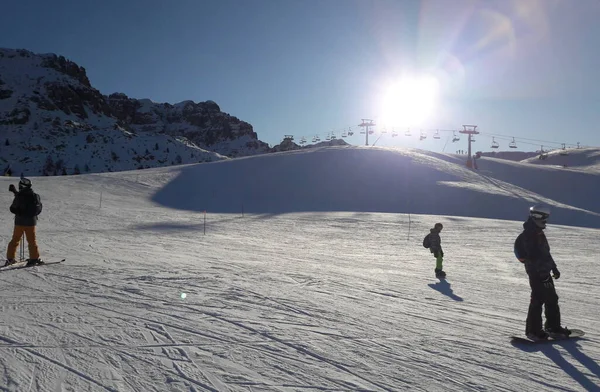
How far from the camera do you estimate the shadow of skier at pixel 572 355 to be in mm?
4188

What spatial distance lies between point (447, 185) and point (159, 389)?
39.4m

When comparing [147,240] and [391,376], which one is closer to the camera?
[391,376]

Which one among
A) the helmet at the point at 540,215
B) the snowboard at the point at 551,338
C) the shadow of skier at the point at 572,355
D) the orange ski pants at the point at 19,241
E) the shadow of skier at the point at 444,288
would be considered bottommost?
the shadow of skier at the point at 444,288

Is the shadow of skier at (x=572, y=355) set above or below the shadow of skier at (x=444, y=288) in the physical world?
above

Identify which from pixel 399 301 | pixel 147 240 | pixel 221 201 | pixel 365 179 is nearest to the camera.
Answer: pixel 399 301

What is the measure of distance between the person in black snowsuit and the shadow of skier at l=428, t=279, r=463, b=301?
2466 mm

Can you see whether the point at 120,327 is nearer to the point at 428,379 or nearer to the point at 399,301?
the point at 428,379

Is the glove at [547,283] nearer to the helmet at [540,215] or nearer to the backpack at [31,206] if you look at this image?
the helmet at [540,215]

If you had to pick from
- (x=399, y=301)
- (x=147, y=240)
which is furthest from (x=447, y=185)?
(x=399, y=301)

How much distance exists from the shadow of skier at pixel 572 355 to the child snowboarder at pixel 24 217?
9.78 meters

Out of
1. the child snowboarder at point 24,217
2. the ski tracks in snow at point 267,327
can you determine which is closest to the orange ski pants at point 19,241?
the child snowboarder at point 24,217

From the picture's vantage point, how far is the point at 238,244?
15305 mm

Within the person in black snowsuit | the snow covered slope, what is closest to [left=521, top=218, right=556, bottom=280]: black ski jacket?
the person in black snowsuit

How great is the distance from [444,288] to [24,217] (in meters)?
9.59
